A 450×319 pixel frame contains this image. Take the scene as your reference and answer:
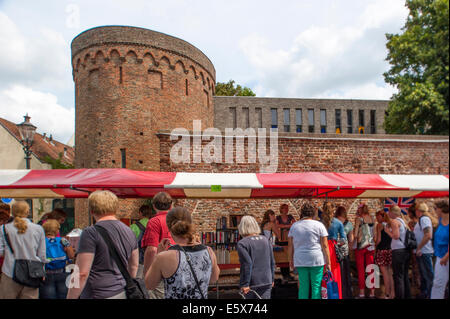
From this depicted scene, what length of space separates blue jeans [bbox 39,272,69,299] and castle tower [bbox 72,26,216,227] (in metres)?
12.3

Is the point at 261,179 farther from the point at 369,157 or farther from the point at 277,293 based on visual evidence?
the point at 369,157

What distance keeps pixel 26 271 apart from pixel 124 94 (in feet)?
47.0

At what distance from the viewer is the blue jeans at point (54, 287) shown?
3877 millimetres

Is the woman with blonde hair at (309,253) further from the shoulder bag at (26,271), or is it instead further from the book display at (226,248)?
the shoulder bag at (26,271)

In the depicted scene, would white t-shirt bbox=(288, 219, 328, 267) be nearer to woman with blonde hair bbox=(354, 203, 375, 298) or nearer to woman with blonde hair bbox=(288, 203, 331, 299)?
woman with blonde hair bbox=(288, 203, 331, 299)

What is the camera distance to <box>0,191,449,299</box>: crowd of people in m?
2.37

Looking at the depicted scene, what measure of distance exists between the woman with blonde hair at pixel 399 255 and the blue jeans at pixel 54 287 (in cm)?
490

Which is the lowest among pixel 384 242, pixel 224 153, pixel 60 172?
pixel 384 242

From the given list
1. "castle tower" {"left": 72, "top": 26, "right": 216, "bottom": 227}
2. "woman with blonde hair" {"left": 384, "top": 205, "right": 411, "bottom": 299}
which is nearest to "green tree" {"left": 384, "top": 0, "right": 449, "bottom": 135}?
"woman with blonde hair" {"left": 384, "top": 205, "right": 411, "bottom": 299}

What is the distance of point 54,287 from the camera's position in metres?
3.94

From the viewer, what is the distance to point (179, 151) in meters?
10.6
